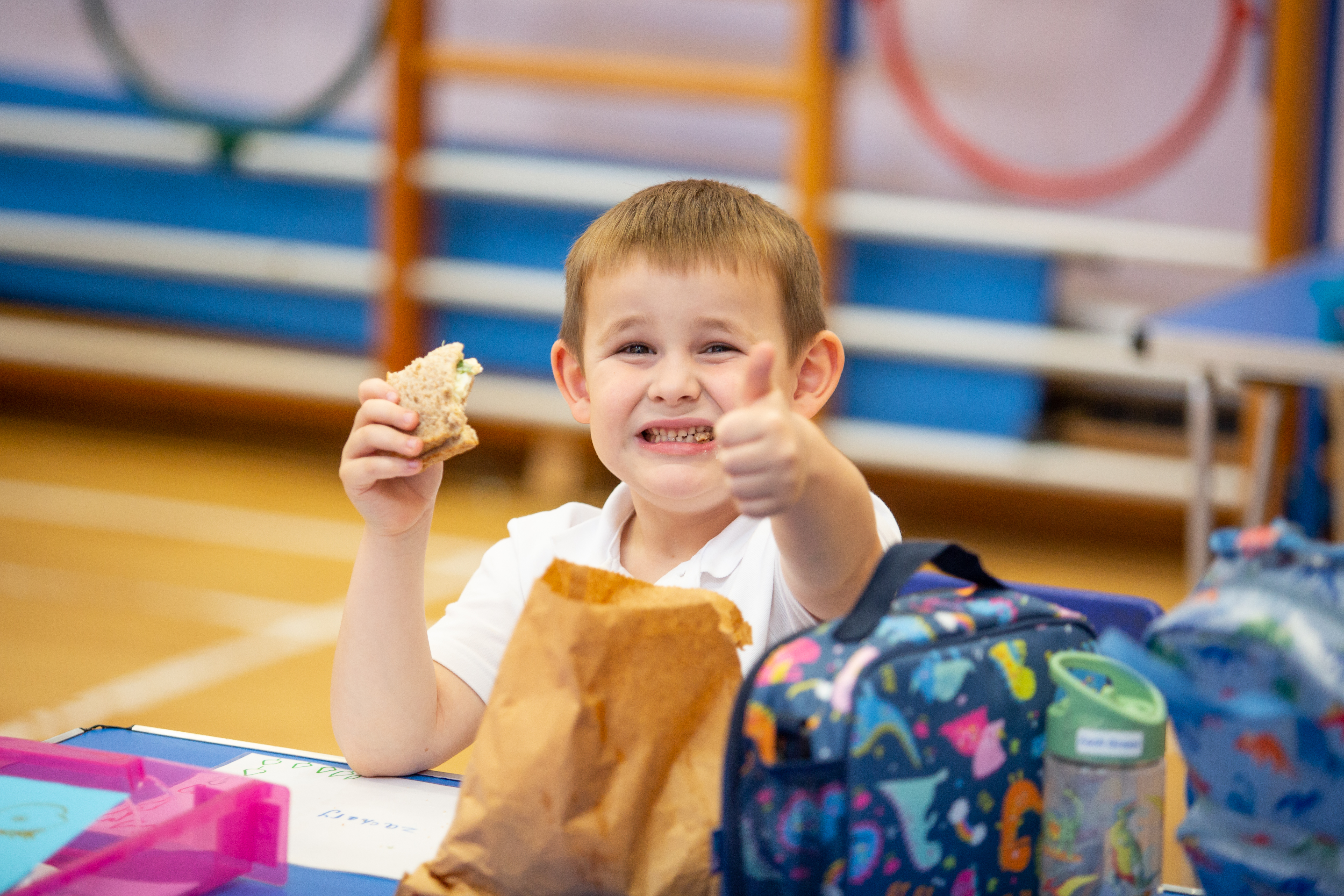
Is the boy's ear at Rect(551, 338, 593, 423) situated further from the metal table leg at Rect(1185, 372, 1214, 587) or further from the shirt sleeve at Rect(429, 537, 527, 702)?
the metal table leg at Rect(1185, 372, 1214, 587)

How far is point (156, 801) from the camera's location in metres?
0.75

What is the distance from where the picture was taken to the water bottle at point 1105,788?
1.96 ft

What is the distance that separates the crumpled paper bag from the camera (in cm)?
62

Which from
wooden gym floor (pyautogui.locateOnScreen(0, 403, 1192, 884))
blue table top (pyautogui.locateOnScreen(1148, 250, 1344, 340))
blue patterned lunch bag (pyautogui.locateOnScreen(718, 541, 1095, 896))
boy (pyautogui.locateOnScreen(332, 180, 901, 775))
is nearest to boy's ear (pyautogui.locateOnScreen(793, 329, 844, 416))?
boy (pyautogui.locateOnScreen(332, 180, 901, 775))

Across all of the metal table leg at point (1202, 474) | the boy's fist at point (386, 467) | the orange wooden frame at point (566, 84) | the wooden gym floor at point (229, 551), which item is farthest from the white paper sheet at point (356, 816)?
the orange wooden frame at point (566, 84)

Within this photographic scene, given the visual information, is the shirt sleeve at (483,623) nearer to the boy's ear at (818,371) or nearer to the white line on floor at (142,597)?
the boy's ear at (818,371)

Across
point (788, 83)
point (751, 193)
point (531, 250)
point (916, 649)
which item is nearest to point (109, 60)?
point (531, 250)

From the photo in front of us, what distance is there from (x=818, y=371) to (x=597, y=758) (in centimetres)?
42

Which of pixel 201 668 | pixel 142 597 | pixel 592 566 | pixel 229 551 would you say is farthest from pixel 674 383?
pixel 229 551

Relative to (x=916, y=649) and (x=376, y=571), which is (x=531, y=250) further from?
(x=916, y=649)

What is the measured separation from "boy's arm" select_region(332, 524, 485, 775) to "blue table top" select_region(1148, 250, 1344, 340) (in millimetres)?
1469

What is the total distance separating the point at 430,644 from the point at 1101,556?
250 centimetres

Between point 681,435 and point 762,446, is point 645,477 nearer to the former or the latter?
point 681,435

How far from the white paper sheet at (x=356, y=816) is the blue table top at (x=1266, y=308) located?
1.50 m
